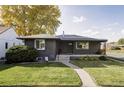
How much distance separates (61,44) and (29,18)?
657 centimetres

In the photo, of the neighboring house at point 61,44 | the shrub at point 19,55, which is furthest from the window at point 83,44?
the shrub at point 19,55

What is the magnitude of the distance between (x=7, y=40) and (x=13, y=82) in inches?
535

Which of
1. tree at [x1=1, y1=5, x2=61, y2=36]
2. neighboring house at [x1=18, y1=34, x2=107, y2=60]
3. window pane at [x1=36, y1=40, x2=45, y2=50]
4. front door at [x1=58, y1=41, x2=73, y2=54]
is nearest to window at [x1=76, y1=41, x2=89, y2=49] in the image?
neighboring house at [x1=18, y1=34, x2=107, y2=60]

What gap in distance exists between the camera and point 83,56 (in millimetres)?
20031

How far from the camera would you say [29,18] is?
27312mm

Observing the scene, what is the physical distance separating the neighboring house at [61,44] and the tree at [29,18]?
6199mm

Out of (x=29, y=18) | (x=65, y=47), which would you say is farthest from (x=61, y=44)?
(x=29, y=18)

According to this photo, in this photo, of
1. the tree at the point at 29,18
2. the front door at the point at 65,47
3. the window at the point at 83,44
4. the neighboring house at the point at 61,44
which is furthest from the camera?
the tree at the point at 29,18

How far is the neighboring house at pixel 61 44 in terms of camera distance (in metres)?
19.7

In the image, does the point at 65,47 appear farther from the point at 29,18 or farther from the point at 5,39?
the point at 29,18

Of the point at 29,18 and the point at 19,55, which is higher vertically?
the point at 29,18

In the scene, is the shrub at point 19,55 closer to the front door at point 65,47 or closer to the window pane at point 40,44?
the window pane at point 40,44
